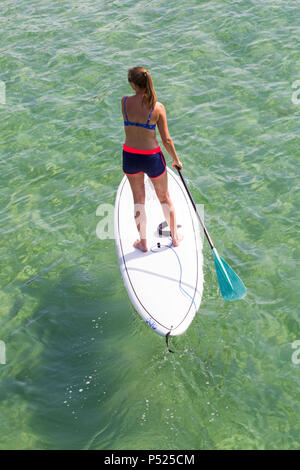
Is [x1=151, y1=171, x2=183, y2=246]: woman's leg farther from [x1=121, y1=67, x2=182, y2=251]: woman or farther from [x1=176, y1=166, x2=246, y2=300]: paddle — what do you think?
[x1=176, y1=166, x2=246, y2=300]: paddle

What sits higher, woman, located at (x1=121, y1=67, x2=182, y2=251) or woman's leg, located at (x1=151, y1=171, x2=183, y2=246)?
woman, located at (x1=121, y1=67, x2=182, y2=251)

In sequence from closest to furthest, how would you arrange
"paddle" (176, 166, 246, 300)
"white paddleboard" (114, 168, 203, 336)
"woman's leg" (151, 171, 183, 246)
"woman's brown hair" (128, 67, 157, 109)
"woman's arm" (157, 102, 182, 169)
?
"woman's brown hair" (128, 67, 157, 109)
"woman's arm" (157, 102, 182, 169)
"white paddleboard" (114, 168, 203, 336)
"woman's leg" (151, 171, 183, 246)
"paddle" (176, 166, 246, 300)

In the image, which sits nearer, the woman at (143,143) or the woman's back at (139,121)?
the woman at (143,143)

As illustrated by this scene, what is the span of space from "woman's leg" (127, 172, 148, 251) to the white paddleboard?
0.46 ft

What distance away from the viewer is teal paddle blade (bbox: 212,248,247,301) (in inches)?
256

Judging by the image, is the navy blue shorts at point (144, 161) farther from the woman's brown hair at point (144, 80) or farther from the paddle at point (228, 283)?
the woman's brown hair at point (144, 80)

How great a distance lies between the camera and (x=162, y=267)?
6566mm

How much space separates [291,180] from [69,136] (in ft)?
16.4

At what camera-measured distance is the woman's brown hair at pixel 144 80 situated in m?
5.34

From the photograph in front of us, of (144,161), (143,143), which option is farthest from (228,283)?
(143,143)

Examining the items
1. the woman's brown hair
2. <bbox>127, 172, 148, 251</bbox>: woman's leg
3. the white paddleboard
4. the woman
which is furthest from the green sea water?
the woman's brown hair

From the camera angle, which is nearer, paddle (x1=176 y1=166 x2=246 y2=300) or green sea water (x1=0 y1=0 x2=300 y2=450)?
green sea water (x1=0 y1=0 x2=300 y2=450)

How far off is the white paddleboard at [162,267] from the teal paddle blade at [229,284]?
28 cm

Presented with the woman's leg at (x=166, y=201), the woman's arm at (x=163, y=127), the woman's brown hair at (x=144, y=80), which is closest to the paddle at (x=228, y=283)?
the woman's leg at (x=166, y=201)
